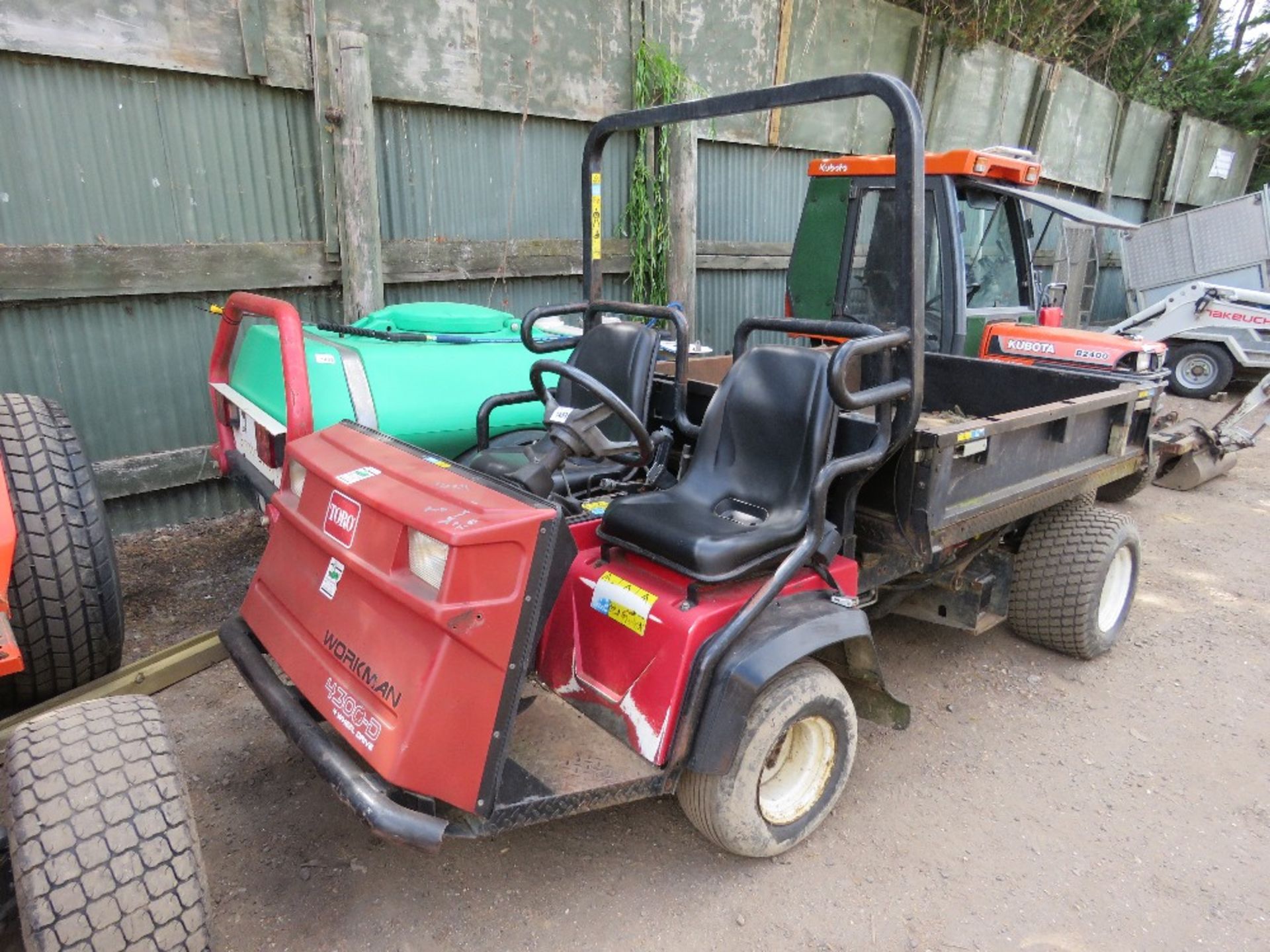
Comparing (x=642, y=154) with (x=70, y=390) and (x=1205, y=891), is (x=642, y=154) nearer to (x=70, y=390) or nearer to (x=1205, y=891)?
(x=70, y=390)

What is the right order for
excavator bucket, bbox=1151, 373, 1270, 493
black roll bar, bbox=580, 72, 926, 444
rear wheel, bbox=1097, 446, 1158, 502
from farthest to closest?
excavator bucket, bbox=1151, 373, 1270, 493
rear wheel, bbox=1097, 446, 1158, 502
black roll bar, bbox=580, 72, 926, 444

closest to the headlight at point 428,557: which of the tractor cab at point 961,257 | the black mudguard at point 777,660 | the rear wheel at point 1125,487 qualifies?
the black mudguard at point 777,660

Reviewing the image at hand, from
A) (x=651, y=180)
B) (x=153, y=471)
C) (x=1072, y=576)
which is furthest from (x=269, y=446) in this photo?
(x=651, y=180)

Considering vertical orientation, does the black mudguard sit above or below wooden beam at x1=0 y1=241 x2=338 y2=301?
below

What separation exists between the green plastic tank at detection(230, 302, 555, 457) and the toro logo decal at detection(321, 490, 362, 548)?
1046mm

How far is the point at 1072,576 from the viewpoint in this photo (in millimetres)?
3420

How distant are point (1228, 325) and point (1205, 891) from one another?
8.32m

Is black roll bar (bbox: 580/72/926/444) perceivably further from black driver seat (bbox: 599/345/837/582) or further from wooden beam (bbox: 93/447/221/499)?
wooden beam (bbox: 93/447/221/499)

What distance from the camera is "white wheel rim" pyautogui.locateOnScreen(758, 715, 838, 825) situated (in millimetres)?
2473

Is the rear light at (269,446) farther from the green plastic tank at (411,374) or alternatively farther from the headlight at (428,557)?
the headlight at (428,557)

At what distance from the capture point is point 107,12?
3.87 m

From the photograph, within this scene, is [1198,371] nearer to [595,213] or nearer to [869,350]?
[595,213]

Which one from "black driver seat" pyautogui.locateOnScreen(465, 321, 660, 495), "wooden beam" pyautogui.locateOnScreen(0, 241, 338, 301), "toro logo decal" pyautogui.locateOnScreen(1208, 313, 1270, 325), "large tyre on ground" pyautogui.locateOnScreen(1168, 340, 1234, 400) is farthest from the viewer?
"large tyre on ground" pyautogui.locateOnScreen(1168, 340, 1234, 400)

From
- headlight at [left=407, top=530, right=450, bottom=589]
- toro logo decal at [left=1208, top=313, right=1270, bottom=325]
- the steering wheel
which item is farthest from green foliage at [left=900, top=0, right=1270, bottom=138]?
headlight at [left=407, top=530, right=450, bottom=589]
